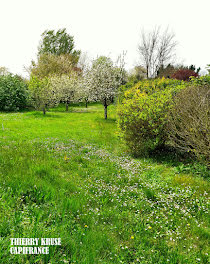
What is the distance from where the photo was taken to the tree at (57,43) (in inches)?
1852

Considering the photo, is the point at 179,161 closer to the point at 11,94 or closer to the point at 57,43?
the point at 11,94

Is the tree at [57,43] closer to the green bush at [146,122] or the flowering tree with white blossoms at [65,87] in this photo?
the flowering tree with white blossoms at [65,87]

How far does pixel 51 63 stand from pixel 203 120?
40.0 metres

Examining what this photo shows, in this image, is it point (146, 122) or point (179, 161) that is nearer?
point (179, 161)

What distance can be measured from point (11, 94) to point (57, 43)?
28.6 meters

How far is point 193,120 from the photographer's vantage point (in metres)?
5.73

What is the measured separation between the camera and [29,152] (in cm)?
646

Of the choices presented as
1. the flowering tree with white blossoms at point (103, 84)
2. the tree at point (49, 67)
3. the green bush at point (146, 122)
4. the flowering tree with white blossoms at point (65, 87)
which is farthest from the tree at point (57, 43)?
the green bush at point (146, 122)

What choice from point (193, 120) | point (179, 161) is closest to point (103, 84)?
point (179, 161)

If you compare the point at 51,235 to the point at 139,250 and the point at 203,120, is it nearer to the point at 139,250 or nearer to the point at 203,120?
the point at 139,250

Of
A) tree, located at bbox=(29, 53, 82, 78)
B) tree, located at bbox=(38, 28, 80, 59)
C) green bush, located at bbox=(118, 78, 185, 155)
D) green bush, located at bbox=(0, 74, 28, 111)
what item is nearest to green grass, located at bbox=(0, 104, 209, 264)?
green bush, located at bbox=(118, 78, 185, 155)

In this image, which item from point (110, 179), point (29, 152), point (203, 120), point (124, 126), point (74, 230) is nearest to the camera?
point (74, 230)

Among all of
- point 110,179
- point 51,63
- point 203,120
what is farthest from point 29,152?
point 51,63

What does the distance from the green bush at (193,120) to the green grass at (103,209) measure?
0.73 m
